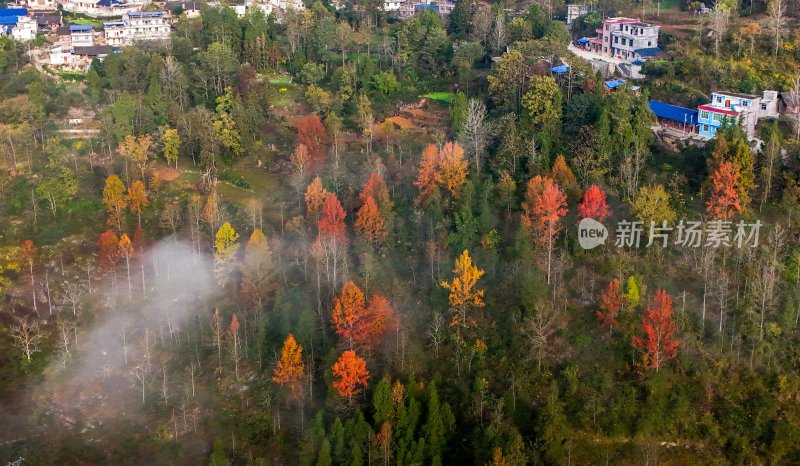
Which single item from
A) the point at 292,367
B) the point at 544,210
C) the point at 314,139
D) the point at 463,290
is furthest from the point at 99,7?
the point at 463,290

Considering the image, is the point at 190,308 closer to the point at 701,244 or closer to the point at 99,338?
the point at 99,338

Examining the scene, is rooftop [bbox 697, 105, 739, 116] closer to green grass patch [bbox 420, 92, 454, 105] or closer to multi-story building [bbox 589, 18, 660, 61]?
multi-story building [bbox 589, 18, 660, 61]

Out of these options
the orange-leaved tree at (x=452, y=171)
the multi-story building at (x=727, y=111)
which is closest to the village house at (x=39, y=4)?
the orange-leaved tree at (x=452, y=171)

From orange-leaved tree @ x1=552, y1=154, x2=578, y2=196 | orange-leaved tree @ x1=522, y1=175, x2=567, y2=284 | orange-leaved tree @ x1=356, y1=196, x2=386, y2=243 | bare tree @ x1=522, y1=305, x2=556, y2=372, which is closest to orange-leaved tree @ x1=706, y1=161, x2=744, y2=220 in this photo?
orange-leaved tree @ x1=552, y1=154, x2=578, y2=196

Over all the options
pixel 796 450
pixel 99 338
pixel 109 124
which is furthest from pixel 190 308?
pixel 796 450

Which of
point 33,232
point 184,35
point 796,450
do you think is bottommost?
point 796,450
